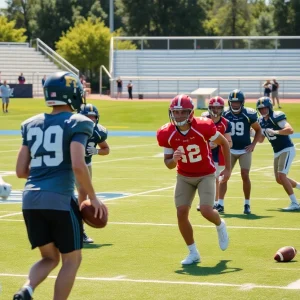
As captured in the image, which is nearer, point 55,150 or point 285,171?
point 55,150

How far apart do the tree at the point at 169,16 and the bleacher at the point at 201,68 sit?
90.5 feet

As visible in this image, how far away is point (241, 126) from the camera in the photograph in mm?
14164

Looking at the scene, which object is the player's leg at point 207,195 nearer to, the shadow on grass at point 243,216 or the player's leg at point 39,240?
the player's leg at point 39,240

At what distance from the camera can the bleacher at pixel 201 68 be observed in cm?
5869

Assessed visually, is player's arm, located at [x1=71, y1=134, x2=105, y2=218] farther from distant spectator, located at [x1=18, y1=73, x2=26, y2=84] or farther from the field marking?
distant spectator, located at [x1=18, y1=73, x2=26, y2=84]

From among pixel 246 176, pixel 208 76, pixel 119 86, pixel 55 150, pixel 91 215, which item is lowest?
pixel 119 86

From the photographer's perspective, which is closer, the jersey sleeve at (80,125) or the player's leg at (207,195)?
the jersey sleeve at (80,125)

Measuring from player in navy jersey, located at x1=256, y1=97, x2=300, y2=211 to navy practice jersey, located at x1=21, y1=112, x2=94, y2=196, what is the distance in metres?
7.66

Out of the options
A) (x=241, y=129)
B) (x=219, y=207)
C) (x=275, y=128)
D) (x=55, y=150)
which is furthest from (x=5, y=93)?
(x=55, y=150)

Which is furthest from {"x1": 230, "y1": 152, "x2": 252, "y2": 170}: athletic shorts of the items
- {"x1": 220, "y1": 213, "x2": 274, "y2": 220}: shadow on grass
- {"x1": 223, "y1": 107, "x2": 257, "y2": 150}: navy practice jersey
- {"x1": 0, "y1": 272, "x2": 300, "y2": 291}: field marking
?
{"x1": 0, "y1": 272, "x2": 300, "y2": 291}: field marking

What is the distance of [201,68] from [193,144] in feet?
169

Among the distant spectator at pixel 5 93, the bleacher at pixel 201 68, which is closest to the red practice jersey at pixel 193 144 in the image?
the distant spectator at pixel 5 93

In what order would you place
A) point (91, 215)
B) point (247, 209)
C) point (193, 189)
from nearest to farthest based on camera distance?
point (91, 215)
point (193, 189)
point (247, 209)

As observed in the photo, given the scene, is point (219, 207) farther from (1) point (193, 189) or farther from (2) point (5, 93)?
(2) point (5, 93)
